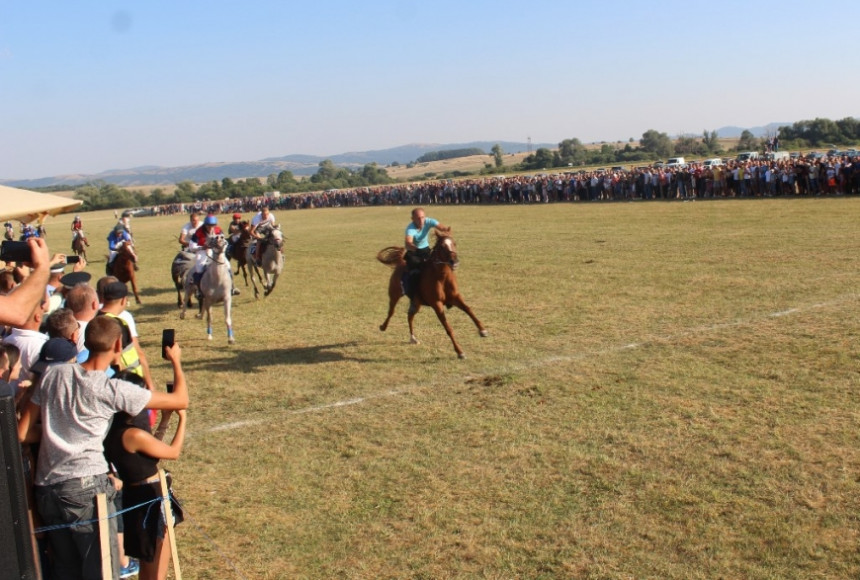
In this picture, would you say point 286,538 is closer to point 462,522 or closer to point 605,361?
point 462,522

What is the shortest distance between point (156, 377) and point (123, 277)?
7.25 meters

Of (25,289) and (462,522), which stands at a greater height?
(25,289)

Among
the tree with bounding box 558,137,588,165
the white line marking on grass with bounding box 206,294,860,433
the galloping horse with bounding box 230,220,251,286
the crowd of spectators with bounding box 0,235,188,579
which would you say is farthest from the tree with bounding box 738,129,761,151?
the crowd of spectators with bounding box 0,235,188,579

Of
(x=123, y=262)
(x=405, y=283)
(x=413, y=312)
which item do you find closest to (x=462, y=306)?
(x=413, y=312)

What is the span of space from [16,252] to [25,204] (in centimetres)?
37

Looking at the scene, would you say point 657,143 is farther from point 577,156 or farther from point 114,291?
point 114,291

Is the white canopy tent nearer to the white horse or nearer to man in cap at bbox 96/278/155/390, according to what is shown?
man in cap at bbox 96/278/155/390

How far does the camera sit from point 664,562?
502 cm

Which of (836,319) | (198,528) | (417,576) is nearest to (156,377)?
(198,528)

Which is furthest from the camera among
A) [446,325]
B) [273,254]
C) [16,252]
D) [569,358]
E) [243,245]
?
[243,245]

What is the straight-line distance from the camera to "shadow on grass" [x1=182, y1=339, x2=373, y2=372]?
11305 millimetres

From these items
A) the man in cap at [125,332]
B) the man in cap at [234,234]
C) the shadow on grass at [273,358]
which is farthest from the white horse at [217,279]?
the man in cap at [125,332]

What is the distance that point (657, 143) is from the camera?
9731cm

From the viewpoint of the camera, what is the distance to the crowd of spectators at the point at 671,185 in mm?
32188
